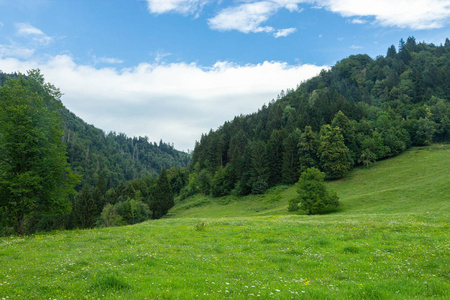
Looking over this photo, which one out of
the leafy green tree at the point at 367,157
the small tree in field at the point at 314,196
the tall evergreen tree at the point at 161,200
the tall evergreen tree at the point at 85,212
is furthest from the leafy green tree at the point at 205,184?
the leafy green tree at the point at 367,157

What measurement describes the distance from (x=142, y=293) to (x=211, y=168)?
4847 inches

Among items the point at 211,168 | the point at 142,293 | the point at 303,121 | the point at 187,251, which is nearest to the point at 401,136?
the point at 303,121

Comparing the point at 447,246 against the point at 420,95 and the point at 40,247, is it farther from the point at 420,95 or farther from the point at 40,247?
the point at 420,95

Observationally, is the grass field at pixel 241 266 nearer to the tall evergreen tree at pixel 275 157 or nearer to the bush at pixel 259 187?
the bush at pixel 259 187

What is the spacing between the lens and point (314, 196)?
54906mm

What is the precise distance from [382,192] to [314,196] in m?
15.7

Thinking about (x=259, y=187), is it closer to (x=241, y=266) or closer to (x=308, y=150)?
(x=308, y=150)

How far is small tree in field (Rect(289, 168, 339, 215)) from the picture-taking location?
177ft

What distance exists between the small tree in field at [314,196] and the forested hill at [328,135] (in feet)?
95.3

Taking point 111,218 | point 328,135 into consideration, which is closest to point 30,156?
point 111,218

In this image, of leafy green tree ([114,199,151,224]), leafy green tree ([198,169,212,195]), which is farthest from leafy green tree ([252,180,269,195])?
leafy green tree ([114,199,151,224])

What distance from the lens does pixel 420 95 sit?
134125 millimetres

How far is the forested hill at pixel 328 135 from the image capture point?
89625mm

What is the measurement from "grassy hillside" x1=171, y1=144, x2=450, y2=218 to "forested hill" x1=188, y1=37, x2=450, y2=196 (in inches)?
217
